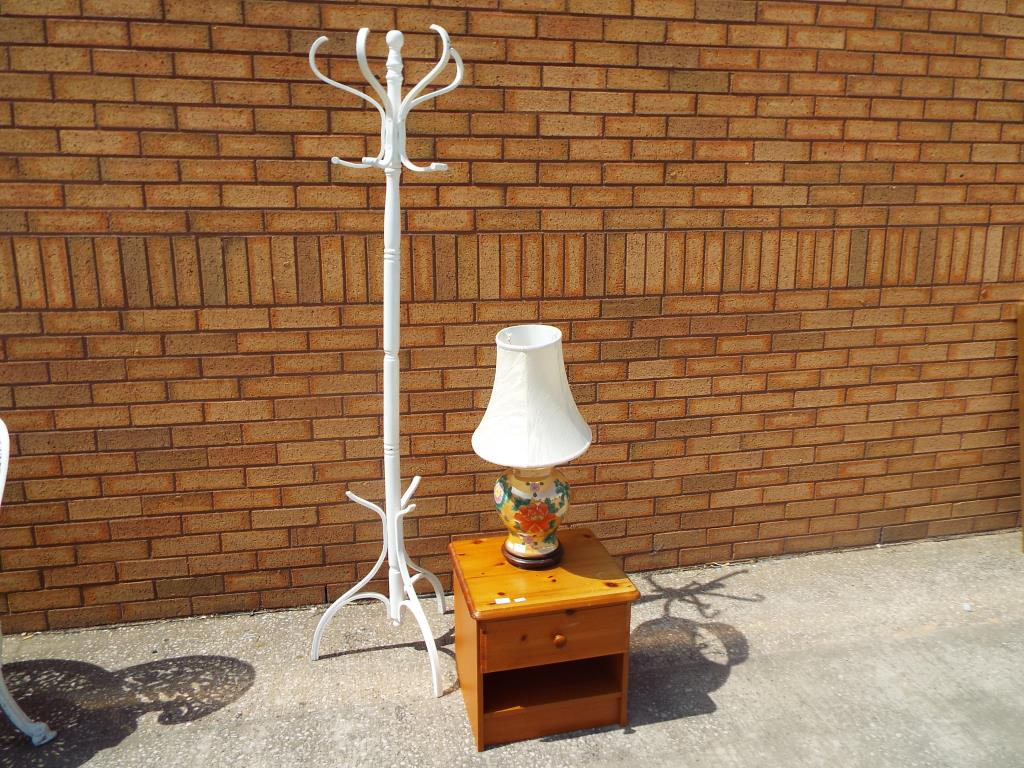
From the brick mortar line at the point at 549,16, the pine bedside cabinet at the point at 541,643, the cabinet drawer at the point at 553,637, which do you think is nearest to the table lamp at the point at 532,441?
the pine bedside cabinet at the point at 541,643

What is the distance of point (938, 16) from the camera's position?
3611 millimetres

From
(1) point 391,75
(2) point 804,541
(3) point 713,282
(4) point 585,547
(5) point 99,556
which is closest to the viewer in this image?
(1) point 391,75

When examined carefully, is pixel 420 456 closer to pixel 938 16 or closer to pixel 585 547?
pixel 585 547

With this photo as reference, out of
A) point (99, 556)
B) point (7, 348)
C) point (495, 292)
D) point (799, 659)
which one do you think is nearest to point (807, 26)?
point (495, 292)

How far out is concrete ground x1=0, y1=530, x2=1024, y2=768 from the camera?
8.55 feet

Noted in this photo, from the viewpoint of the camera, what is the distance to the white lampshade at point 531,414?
8.67 feet

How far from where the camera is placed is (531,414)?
266 centimetres

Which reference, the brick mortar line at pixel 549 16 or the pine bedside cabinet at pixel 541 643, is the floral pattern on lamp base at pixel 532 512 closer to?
the pine bedside cabinet at pixel 541 643

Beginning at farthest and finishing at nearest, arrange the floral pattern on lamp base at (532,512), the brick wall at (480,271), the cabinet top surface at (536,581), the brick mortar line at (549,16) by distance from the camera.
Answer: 1. the brick wall at (480,271)
2. the brick mortar line at (549,16)
3. the floral pattern on lamp base at (532,512)
4. the cabinet top surface at (536,581)

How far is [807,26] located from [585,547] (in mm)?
2498

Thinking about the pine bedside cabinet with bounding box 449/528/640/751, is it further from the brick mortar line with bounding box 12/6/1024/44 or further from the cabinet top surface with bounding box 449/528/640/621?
the brick mortar line with bounding box 12/6/1024/44

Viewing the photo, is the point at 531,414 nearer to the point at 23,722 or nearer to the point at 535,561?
the point at 535,561

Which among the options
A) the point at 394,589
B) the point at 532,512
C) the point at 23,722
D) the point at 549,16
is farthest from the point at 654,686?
the point at 549,16

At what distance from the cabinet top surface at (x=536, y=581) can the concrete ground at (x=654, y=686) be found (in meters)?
0.50
